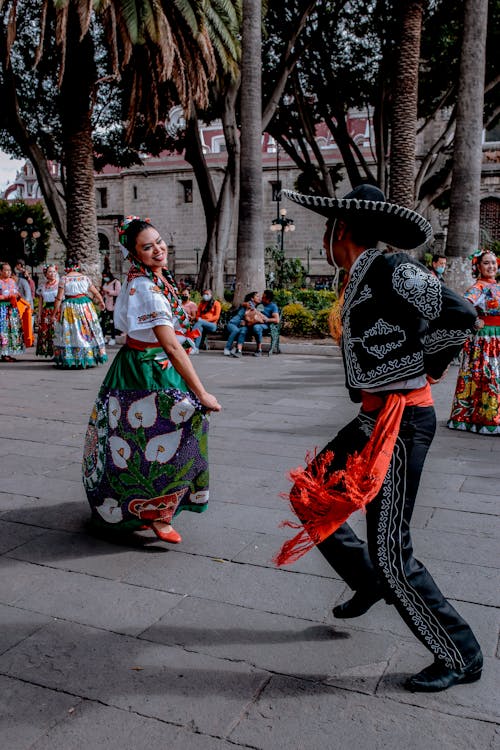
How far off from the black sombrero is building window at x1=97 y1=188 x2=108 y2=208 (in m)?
50.0

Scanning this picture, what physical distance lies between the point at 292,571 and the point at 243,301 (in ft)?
39.9

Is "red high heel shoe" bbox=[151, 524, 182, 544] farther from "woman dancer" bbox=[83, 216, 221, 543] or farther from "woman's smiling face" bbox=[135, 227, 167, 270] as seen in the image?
"woman's smiling face" bbox=[135, 227, 167, 270]

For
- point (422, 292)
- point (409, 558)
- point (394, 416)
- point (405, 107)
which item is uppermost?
point (405, 107)

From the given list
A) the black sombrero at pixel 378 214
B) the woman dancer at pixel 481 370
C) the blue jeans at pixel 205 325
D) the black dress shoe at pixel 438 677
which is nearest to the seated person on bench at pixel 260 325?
the blue jeans at pixel 205 325

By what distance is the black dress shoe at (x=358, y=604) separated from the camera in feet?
Result: 9.65

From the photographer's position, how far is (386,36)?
2155cm

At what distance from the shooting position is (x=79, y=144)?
16.2 meters

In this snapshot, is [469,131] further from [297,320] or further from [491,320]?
[491,320]

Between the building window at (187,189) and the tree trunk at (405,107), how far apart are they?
103 feet

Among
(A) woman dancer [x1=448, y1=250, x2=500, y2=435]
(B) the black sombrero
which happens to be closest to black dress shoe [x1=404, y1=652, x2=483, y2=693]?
(B) the black sombrero

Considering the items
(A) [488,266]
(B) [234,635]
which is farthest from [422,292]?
(A) [488,266]

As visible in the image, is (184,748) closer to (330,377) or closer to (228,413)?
(228,413)

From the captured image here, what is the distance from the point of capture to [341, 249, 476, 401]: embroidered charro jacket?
2.48 metres

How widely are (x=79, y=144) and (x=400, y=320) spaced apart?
1530 cm
